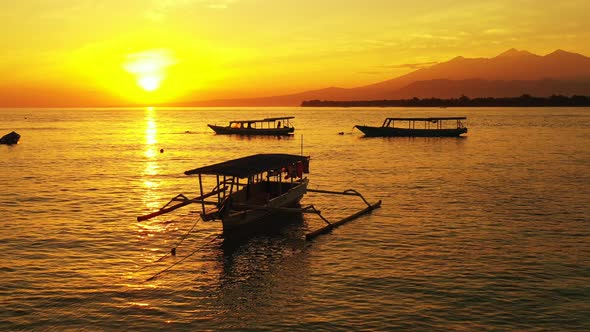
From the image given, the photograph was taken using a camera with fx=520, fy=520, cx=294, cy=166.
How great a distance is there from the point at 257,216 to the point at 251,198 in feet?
7.79

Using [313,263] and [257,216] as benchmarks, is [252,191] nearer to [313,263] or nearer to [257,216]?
[257,216]

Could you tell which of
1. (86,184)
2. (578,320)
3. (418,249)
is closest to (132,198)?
(86,184)

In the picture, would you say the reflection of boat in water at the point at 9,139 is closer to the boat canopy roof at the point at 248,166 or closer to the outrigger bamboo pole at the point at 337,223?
the boat canopy roof at the point at 248,166

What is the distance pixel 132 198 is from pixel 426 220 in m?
20.3

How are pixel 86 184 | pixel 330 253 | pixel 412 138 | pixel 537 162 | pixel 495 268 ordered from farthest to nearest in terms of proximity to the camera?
pixel 412 138
pixel 537 162
pixel 86 184
pixel 330 253
pixel 495 268

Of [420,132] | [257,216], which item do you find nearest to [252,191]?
[257,216]

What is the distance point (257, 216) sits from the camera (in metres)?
Result: 26.6

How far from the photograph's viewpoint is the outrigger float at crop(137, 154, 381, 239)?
24438mm

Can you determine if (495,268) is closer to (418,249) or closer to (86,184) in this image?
(418,249)

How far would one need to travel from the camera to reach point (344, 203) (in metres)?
35.2

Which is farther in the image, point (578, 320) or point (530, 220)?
point (530, 220)

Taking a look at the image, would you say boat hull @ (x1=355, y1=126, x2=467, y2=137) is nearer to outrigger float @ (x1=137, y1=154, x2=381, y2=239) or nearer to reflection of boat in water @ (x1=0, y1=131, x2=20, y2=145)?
reflection of boat in water @ (x1=0, y1=131, x2=20, y2=145)

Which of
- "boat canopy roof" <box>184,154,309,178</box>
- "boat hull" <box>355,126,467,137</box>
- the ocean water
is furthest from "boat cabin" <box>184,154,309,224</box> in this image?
"boat hull" <box>355,126,467,137</box>

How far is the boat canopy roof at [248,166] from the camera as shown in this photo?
2448cm
